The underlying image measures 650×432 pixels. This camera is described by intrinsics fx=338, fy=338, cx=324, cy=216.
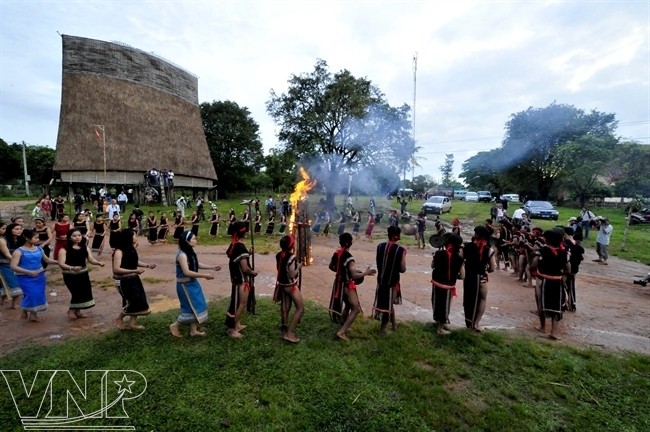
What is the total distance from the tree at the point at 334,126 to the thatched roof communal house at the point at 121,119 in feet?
39.5

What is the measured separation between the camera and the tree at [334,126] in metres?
24.6

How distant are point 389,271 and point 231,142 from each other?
132 ft

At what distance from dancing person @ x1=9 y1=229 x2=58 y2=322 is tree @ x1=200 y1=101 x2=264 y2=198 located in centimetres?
3749

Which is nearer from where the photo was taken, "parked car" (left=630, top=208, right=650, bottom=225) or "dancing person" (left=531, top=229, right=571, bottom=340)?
"dancing person" (left=531, top=229, right=571, bottom=340)

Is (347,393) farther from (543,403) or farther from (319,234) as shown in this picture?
(319,234)

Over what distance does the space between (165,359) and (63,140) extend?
1191 inches

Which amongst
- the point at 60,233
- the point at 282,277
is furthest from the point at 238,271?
the point at 60,233

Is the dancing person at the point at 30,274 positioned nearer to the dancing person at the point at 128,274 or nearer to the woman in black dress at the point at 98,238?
the dancing person at the point at 128,274

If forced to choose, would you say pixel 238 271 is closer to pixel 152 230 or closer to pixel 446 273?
pixel 446 273

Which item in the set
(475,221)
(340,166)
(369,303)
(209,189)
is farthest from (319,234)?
(209,189)

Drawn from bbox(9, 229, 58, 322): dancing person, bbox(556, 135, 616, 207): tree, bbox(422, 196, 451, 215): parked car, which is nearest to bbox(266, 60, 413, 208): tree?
bbox(422, 196, 451, 215): parked car

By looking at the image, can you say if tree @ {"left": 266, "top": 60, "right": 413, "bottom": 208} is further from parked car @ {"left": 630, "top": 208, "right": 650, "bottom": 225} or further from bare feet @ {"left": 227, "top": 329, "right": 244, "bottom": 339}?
bare feet @ {"left": 227, "top": 329, "right": 244, "bottom": 339}

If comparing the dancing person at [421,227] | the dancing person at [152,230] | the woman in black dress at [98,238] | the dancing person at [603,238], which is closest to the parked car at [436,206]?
the dancing person at [421,227]

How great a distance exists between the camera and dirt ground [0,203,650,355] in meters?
5.86
